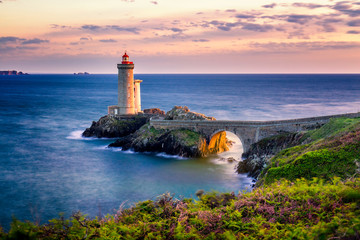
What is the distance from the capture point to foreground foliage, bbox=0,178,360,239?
29.5ft

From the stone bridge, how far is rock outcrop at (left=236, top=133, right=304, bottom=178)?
6.30 ft

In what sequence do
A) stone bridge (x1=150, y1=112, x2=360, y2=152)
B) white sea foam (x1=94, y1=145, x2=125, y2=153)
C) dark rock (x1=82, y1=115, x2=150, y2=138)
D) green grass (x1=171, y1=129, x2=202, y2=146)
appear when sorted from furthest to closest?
dark rock (x1=82, y1=115, x2=150, y2=138)
white sea foam (x1=94, y1=145, x2=125, y2=153)
green grass (x1=171, y1=129, x2=202, y2=146)
stone bridge (x1=150, y1=112, x2=360, y2=152)

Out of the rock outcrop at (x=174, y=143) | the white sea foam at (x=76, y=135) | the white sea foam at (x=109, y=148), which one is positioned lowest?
the white sea foam at (x=109, y=148)

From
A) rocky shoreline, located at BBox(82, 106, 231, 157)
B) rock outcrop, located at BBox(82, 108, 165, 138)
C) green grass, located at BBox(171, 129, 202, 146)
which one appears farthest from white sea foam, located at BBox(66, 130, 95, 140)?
green grass, located at BBox(171, 129, 202, 146)

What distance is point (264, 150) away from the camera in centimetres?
3772

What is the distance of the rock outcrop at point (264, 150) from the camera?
112 ft

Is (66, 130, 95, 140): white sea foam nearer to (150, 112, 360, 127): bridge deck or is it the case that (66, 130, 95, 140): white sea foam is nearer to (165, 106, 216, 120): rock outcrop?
(150, 112, 360, 127): bridge deck

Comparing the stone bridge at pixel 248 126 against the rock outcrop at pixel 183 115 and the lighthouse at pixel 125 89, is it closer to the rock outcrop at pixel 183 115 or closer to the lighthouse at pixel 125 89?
the rock outcrop at pixel 183 115

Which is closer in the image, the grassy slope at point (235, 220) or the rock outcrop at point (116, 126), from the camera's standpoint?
the grassy slope at point (235, 220)

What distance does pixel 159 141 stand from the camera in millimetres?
45406

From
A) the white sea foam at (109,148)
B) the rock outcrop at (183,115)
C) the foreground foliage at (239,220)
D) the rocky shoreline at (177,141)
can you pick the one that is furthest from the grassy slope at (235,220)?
the white sea foam at (109,148)

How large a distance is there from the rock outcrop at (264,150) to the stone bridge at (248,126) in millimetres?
1921

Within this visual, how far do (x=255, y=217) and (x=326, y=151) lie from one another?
11.0 metres

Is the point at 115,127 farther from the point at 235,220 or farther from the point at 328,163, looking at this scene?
the point at 235,220
